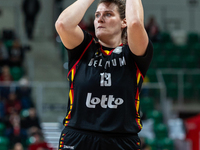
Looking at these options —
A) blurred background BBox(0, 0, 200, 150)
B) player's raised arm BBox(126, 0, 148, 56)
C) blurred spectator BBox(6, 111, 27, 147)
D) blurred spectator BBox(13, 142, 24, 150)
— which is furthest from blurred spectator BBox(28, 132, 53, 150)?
player's raised arm BBox(126, 0, 148, 56)

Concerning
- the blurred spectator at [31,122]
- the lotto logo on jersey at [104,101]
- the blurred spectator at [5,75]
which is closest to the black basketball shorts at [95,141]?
the lotto logo on jersey at [104,101]

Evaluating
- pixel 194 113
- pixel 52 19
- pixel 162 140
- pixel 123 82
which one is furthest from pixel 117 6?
pixel 52 19

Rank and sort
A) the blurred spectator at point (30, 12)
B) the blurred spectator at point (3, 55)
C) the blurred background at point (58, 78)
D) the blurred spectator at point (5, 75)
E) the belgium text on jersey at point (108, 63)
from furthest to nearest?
the blurred spectator at point (30, 12) < the blurred spectator at point (3, 55) < the blurred spectator at point (5, 75) < the blurred background at point (58, 78) < the belgium text on jersey at point (108, 63)

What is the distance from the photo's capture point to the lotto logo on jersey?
2.99m

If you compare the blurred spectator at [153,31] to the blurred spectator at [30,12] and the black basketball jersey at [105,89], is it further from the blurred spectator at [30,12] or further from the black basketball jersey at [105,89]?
the black basketball jersey at [105,89]

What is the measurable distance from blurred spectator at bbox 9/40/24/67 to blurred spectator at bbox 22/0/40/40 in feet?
5.40

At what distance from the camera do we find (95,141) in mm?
2955

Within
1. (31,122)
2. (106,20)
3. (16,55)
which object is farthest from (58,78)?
(106,20)

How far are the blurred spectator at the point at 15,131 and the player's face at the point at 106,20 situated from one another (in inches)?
245

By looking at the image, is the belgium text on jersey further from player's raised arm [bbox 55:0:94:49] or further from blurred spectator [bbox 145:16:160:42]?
blurred spectator [bbox 145:16:160:42]

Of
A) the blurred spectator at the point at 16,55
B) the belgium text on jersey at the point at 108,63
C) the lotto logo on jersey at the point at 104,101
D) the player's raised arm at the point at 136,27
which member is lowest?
the blurred spectator at the point at 16,55

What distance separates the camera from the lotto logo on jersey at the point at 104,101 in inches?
118

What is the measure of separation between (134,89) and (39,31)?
11.4 m

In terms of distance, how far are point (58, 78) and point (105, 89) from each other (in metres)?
9.55
